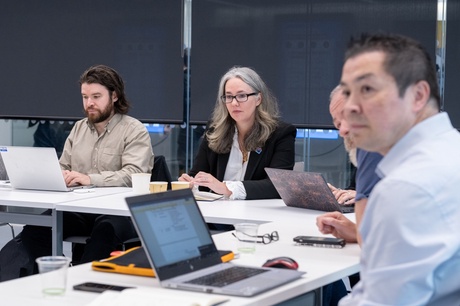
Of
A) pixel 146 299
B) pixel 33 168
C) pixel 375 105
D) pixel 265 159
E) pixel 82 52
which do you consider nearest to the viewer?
pixel 375 105

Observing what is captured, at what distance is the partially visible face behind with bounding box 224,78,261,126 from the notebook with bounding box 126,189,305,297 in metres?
2.12

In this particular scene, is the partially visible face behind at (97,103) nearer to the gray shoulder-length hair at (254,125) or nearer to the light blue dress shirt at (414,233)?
the gray shoulder-length hair at (254,125)

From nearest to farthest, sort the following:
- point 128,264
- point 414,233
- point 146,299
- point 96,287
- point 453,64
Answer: point 414,233
point 146,299
point 96,287
point 128,264
point 453,64

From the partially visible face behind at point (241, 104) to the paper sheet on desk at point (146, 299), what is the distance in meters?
2.52

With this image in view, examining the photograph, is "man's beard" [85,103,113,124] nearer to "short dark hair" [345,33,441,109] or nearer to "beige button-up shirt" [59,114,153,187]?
"beige button-up shirt" [59,114,153,187]

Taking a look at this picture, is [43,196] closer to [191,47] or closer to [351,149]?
[351,149]

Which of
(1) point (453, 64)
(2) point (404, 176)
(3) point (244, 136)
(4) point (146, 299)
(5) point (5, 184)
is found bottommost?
(5) point (5, 184)

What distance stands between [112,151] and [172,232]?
8.84 feet

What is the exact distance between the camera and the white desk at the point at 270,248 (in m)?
2.29

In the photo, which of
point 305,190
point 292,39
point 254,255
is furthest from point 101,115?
point 254,255

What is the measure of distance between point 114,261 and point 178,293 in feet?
1.21

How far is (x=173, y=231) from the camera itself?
234 centimetres

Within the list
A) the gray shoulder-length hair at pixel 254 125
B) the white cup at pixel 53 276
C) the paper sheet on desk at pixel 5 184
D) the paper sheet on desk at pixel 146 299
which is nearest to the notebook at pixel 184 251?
the paper sheet on desk at pixel 146 299

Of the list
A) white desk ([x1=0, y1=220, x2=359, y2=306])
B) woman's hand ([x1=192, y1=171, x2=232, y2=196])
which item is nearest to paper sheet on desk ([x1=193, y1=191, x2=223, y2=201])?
woman's hand ([x1=192, y1=171, x2=232, y2=196])
